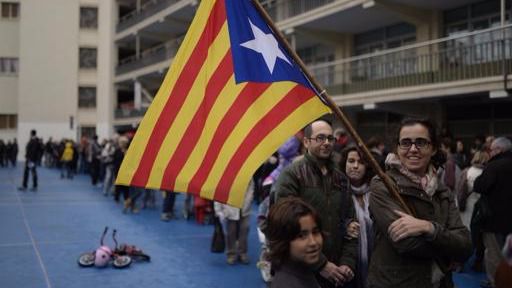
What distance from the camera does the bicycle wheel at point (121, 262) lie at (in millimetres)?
7223

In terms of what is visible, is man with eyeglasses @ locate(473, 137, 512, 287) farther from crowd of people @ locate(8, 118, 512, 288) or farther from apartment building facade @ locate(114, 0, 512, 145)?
apartment building facade @ locate(114, 0, 512, 145)

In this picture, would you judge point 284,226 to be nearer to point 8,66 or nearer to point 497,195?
point 497,195

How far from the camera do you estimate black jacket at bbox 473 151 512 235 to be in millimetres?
5824

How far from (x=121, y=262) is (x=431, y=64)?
11.1m

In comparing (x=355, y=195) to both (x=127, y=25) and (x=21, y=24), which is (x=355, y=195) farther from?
(x=21, y=24)

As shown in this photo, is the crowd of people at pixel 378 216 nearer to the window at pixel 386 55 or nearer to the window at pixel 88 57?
the window at pixel 386 55

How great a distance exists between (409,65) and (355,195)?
13218mm

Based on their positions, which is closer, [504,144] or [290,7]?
[504,144]

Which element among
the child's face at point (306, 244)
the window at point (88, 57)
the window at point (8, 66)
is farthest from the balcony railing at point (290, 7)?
the window at point (8, 66)

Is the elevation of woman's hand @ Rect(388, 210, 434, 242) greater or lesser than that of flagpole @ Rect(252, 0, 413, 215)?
lesser

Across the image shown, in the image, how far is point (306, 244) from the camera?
93.4 inches

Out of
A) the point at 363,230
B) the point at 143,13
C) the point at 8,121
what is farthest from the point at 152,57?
the point at 363,230

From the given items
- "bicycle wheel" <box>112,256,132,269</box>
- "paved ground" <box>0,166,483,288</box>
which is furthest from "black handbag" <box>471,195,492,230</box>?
"bicycle wheel" <box>112,256,132,269</box>

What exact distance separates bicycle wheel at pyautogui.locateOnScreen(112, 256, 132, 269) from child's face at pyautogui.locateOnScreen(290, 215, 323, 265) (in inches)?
210
